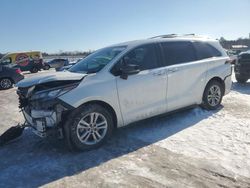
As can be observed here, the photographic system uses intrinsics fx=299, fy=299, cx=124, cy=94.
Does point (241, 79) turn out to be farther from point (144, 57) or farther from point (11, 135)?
point (11, 135)

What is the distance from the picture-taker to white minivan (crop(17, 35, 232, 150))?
4.71 m

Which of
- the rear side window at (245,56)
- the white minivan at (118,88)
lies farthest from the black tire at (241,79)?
the white minivan at (118,88)

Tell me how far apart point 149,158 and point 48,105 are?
5.75 ft

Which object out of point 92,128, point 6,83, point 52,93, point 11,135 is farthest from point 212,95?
point 6,83

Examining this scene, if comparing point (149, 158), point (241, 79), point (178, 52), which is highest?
point (178, 52)

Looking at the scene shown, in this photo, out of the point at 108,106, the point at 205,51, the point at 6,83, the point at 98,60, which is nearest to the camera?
the point at 108,106

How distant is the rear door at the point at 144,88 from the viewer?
17.3 ft

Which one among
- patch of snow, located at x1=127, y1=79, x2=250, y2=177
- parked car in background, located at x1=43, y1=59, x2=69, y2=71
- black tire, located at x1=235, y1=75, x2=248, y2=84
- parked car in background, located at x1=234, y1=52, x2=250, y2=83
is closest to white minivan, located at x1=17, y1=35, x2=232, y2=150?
patch of snow, located at x1=127, y1=79, x2=250, y2=177

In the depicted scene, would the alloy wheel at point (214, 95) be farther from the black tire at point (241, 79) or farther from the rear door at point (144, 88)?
the black tire at point (241, 79)

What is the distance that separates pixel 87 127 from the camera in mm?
4871

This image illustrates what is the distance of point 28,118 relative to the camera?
17.3 ft

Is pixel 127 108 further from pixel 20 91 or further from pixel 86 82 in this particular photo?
pixel 20 91

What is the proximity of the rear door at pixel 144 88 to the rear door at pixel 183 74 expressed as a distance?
22 centimetres

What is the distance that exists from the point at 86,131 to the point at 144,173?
1306 mm
